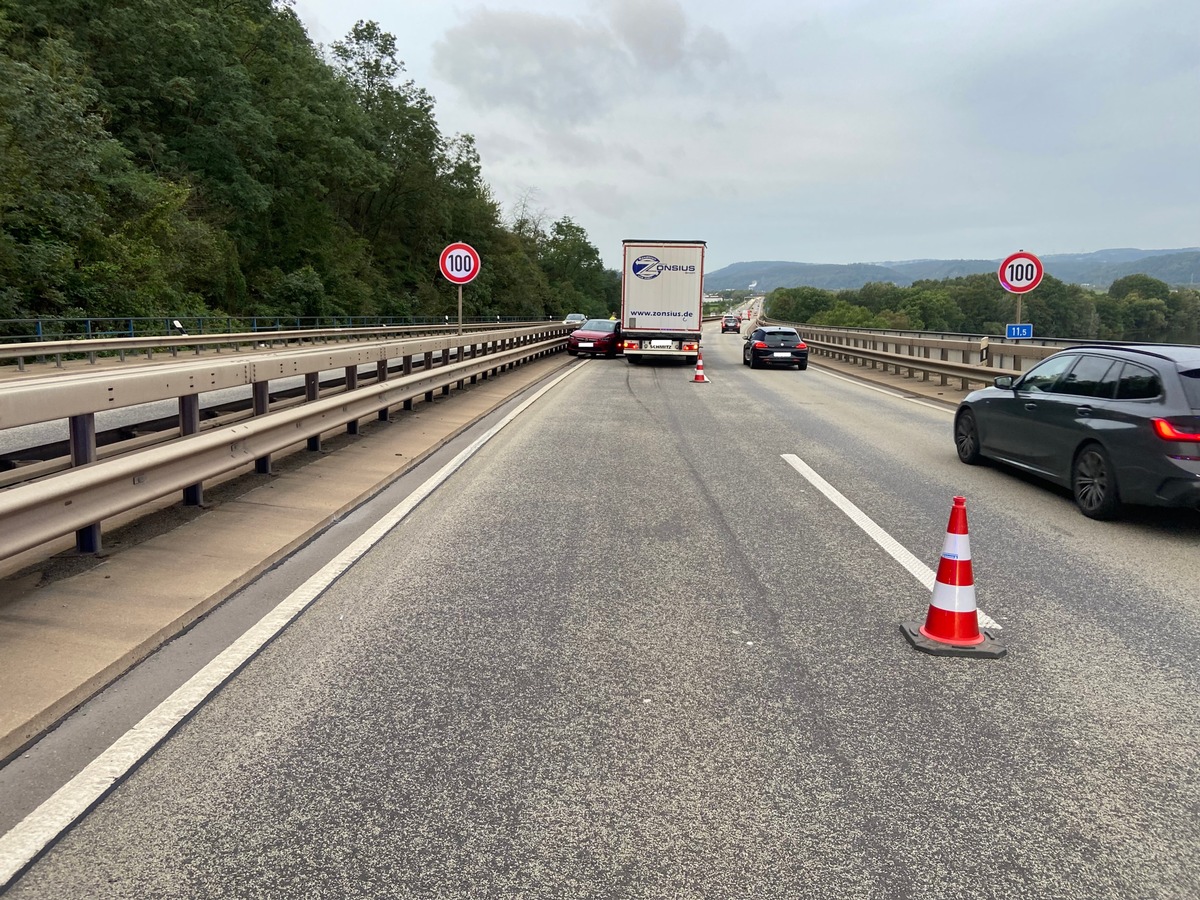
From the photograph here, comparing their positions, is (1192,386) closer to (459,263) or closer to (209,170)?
(459,263)

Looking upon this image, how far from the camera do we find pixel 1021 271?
1730 cm

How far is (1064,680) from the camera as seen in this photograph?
163 inches

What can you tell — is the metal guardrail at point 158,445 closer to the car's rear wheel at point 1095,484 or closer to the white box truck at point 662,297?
the car's rear wheel at point 1095,484

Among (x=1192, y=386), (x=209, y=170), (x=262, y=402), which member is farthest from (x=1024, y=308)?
(x=262, y=402)

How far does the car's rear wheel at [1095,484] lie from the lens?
743 centimetres

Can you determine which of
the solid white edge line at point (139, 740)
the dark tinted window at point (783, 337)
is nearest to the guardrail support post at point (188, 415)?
the solid white edge line at point (139, 740)

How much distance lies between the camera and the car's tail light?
6848mm

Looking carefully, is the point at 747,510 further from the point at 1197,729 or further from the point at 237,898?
the point at 237,898

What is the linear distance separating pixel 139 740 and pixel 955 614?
3698mm

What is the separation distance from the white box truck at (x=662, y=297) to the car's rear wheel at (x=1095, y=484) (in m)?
19.9

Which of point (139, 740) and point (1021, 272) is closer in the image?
point (139, 740)

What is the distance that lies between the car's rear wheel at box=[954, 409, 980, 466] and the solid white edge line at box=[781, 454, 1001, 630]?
1.92m

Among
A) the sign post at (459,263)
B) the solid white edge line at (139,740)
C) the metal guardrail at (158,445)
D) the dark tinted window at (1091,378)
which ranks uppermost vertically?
the sign post at (459,263)

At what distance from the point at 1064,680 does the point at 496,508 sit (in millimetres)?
4642
